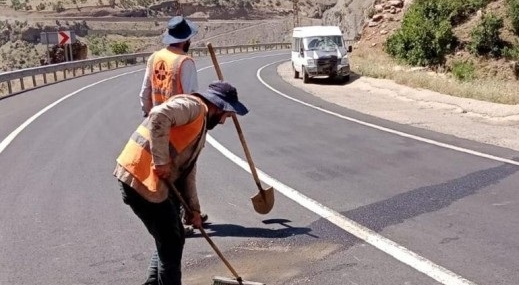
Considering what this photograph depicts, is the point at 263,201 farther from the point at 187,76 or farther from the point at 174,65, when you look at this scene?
the point at 174,65

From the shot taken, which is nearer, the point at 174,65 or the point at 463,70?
the point at 174,65

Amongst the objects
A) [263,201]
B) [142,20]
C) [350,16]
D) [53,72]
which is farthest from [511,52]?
[142,20]

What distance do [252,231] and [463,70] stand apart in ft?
75.8

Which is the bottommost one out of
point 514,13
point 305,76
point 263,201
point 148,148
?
point 305,76

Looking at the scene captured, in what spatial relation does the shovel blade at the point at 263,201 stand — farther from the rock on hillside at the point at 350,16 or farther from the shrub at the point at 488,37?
the rock on hillside at the point at 350,16

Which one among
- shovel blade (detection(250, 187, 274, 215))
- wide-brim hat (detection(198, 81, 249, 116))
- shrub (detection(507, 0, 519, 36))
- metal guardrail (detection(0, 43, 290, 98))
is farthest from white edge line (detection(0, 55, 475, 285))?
shrub (detection(507, 0, 519, 36))

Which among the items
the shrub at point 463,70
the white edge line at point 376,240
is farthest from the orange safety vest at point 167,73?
the shrub at point 463,70

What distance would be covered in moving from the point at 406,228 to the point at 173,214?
2815mm

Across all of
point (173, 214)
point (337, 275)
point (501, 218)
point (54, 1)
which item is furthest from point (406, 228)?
point (54, 1)

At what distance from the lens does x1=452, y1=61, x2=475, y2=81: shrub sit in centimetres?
2659

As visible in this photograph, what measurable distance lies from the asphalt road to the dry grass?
22.6ft

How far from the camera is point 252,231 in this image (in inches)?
255

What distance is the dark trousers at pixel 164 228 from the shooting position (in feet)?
13.9

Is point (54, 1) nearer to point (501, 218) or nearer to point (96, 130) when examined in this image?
point (96, 130)
